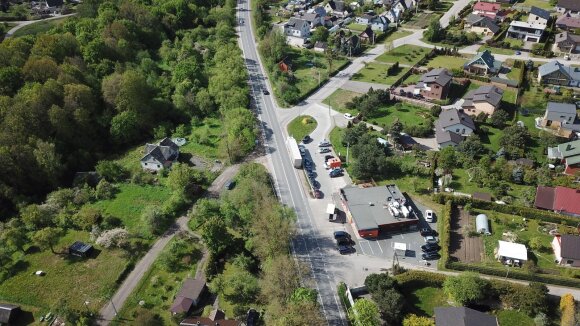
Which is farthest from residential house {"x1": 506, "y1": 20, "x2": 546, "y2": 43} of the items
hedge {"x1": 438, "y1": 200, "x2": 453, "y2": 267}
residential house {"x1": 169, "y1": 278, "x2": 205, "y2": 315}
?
residential house {"x1": 169, "y1": 278, "x2": 205, "y2": 315}

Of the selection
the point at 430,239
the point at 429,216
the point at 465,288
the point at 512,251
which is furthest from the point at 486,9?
the point at 465,288

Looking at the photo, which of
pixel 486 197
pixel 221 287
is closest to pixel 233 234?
pixel 221 287

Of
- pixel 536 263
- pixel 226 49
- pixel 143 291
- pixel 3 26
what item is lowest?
pixel 536 263

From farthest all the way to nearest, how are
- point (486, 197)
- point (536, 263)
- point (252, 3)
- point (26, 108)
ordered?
point (252, 3) → point (26, 108) → point (486, 197) → point (536, 263)

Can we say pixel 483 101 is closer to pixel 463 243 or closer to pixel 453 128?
pixel 453 128

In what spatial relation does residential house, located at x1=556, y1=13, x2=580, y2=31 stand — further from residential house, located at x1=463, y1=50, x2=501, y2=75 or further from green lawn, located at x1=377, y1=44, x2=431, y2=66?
green lawn, located at x1=377, y1=44, x2=431, y2=66

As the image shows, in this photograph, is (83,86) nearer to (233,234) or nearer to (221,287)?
(233,234)
